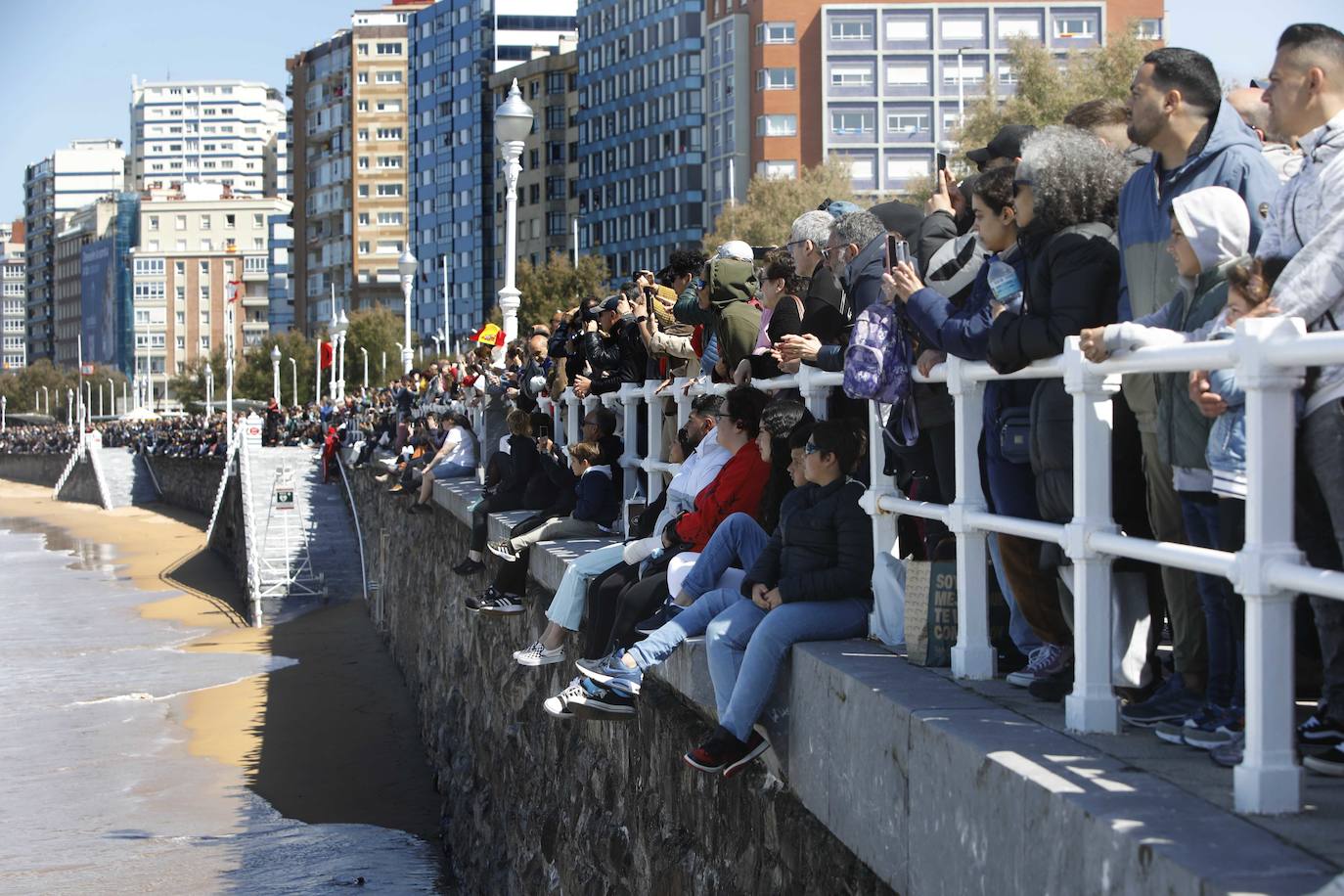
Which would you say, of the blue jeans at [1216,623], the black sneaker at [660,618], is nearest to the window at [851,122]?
the black sneaker at [660,618]

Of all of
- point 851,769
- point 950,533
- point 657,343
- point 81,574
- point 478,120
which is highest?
point 478,120

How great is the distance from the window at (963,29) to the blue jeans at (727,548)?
83782 mm

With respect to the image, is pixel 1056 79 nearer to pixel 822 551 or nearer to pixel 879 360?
pixel 822 551

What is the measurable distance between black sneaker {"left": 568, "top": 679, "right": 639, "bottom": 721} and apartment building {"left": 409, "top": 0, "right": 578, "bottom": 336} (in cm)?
10196

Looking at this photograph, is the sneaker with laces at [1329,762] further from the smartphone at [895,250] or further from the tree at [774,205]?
the tree at [774,205]

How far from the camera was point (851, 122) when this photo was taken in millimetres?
87875

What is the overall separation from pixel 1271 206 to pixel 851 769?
1856 millimetres

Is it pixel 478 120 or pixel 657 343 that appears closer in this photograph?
pixel 657 343

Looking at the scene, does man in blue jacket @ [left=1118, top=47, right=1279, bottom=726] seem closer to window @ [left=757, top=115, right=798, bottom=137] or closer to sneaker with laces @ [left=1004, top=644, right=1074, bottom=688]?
sneaker with laces @ [left=1004, top=644, right=1074, bottom=688]

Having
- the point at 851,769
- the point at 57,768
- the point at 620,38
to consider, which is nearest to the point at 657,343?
the point at 851,769

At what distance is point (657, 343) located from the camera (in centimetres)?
998

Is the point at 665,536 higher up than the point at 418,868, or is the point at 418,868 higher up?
the point at 665,536

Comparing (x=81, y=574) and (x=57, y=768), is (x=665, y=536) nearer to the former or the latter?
(x=57, y=768)

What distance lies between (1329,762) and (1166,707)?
67 centimetres
